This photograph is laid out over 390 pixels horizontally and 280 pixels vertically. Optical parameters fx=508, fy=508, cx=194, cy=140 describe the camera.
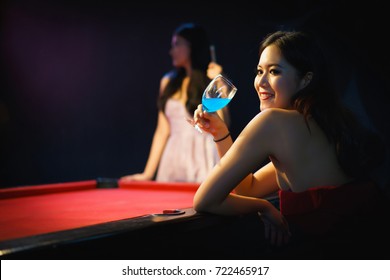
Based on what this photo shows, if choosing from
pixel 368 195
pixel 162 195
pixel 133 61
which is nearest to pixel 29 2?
pixel 133 61

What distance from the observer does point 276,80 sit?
76.3 inches

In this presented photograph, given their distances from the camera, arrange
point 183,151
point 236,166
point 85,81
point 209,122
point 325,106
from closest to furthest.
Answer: point 236,166
point 325,106
point 209,122
point 183,151
point 85,81

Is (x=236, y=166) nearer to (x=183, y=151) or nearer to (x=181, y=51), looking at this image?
(x=183, y=151)

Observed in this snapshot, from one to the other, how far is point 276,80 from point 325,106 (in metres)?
0.21

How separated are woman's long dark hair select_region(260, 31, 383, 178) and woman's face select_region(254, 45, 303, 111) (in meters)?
0.02

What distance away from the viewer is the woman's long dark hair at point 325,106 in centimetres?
181

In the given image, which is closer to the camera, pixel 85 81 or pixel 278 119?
pixel 278 119

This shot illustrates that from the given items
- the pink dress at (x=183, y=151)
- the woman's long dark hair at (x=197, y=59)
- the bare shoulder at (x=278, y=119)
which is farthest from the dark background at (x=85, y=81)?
the bare shoulder at (x=278, y=119)

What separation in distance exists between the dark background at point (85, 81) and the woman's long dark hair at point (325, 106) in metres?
3.03

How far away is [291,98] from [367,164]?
0.38m

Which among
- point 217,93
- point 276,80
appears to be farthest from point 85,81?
point 276,80

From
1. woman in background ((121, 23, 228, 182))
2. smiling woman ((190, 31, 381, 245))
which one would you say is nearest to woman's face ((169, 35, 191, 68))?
woman in background ((121, 23, 228, 182))

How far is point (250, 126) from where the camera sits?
1.78 metres
